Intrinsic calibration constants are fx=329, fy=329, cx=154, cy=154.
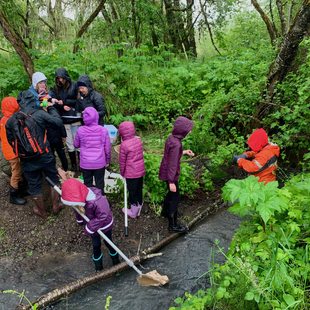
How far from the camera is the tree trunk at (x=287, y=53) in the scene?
584 centimetres

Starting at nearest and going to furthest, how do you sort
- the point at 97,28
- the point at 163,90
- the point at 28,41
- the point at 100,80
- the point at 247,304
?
1. the point at 247,304
2. the point at 100,80
3. the point at 163,90
4. the point at 28,41
5. the point at 97,28

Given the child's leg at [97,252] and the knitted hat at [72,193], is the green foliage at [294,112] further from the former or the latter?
the knitted hat at [72,193]

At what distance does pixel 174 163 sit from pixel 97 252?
5.68ft

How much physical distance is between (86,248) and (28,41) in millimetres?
9922

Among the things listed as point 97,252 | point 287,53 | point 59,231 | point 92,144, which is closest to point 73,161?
point 92,144

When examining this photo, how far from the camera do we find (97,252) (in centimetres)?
460

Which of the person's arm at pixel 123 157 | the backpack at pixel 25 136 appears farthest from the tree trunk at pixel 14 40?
the person's arm at pixel 123 157

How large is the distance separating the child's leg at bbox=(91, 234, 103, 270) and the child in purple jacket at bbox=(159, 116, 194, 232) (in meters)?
1.38

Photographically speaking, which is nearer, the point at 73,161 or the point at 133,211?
the point at 133,211

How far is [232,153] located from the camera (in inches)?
267

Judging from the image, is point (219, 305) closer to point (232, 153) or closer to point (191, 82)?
point (232, 153)

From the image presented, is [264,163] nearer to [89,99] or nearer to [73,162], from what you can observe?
[89,99]

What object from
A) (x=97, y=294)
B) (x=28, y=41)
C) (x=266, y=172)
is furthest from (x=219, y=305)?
(x=28, y=41)

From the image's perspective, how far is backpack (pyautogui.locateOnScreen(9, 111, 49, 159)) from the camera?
16.1 feet
